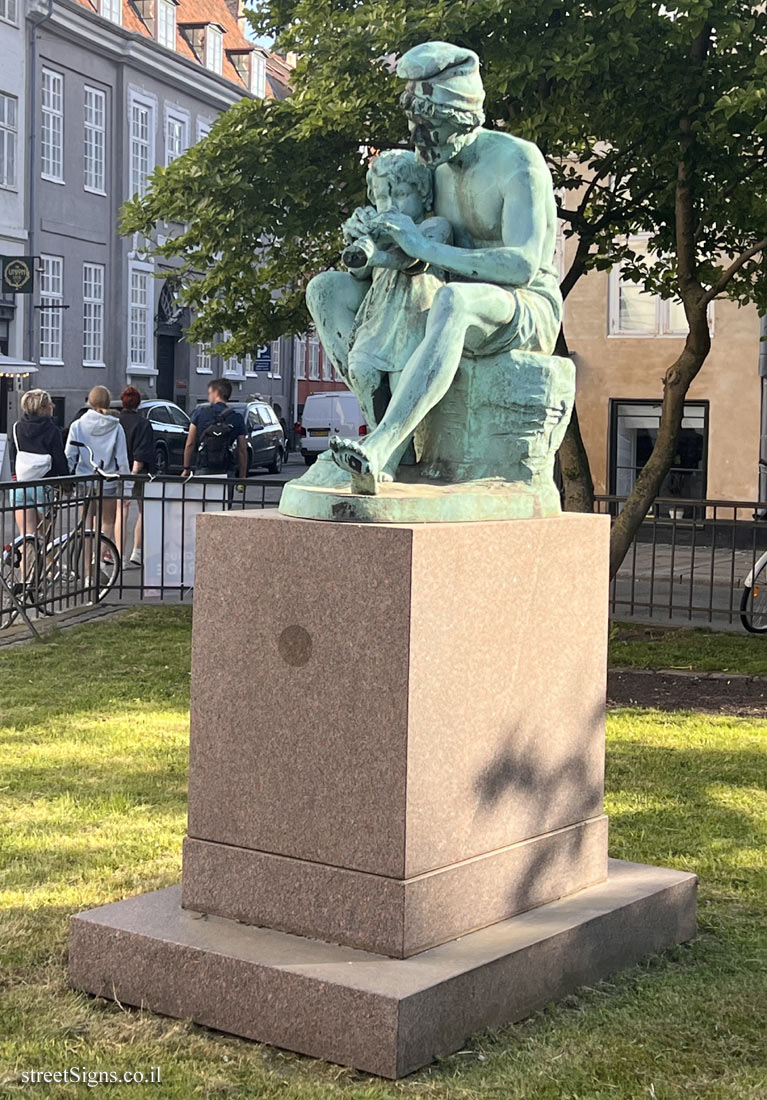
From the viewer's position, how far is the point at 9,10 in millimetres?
37062

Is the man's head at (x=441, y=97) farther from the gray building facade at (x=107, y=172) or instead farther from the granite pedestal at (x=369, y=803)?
the gray building facade at (x=107, y=172)

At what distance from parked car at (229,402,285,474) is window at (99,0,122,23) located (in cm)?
1208

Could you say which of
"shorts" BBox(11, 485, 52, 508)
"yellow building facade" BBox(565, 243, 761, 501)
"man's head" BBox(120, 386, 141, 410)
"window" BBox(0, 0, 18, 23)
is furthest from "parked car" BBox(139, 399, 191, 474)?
"shorts" BBox(11, 485, 52, 508)

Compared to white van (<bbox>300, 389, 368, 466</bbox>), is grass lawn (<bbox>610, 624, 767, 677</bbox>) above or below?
below

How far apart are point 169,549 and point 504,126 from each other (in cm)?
487

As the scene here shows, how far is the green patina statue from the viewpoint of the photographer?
5.13m

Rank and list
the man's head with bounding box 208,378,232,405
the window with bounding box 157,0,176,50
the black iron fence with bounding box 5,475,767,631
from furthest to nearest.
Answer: the window with bounding box 157,0,176,50 → the man's head with bounding box 208,378,232,405 → the black iron fence with bounding box 5,475,767,631

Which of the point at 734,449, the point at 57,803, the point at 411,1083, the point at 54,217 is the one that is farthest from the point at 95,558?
the point at 54,217

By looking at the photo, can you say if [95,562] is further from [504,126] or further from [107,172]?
[107,172]

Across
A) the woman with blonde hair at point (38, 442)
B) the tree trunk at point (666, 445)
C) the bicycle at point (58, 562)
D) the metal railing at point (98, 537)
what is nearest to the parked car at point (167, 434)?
the metal railing at point (98, 537)

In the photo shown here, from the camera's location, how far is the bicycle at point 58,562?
12.8m

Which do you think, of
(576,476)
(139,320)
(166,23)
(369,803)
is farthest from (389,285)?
(166,23)

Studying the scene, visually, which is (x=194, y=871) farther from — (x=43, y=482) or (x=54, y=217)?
(x=54, y=217)
